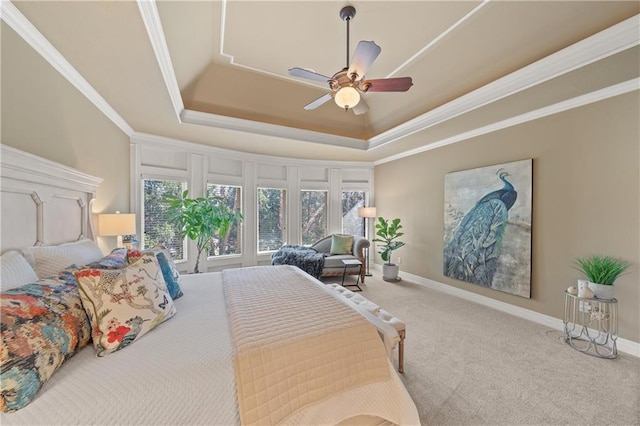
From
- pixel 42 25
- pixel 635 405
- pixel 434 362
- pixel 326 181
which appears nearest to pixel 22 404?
pixel 42 25

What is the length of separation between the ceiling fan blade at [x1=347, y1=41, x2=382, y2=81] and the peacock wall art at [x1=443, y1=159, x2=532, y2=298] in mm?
2646

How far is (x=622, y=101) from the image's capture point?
2.51 m

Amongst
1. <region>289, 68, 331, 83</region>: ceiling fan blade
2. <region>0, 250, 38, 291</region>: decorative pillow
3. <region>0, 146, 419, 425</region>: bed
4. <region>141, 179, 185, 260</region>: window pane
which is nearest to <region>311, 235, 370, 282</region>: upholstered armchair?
<region>141, 179, 185, 260</region>: window pane

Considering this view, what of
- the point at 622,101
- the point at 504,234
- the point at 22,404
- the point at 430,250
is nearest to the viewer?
the point at 22,404

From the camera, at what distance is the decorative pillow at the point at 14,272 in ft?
3.93

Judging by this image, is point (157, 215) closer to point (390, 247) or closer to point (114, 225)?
point (114, 225)

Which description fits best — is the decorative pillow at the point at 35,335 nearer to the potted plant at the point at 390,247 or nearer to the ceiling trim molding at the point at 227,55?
the ceiling trim molding at the point at 227,55

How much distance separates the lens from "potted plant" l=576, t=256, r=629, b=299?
240 centimetres

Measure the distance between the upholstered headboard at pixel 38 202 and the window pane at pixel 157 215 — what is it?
176cm

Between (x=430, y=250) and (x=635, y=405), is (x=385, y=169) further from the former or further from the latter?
(x=635, y=405)

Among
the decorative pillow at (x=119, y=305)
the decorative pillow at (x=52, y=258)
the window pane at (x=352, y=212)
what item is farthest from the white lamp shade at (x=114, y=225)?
the window pane at (x=352, y=212)

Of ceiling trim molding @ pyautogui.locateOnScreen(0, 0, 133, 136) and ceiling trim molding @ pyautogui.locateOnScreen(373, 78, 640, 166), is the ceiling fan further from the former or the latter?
ceiling trim molding @ pyautogui.locateOnScreen(373, 78, 640, 166)

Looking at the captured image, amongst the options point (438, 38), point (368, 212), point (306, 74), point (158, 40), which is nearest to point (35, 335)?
point (158, 40)

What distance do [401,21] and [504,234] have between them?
2.99m
